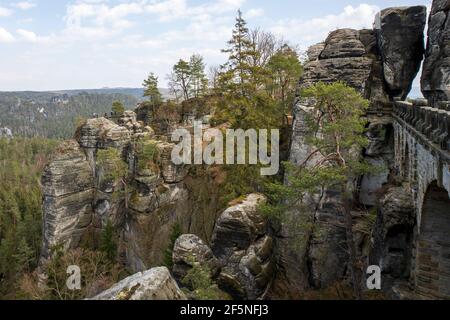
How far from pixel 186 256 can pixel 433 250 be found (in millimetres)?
13485

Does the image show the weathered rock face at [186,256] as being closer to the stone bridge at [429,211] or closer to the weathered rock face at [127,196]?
the weathered rock face at [127,196]

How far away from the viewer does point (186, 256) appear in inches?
837

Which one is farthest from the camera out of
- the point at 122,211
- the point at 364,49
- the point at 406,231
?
the point at 122,211

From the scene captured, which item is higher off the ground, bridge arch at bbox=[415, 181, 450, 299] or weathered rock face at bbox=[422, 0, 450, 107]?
weathered rock face at bbox=[422, 0, 450, 107]

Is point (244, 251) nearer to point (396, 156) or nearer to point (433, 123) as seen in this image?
point (396, 156)

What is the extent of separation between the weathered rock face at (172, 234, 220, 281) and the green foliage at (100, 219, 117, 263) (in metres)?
16.7

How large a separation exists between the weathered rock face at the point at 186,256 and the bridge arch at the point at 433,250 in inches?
474

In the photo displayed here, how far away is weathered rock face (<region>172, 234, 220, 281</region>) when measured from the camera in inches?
Answer: 843

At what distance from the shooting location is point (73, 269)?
3044cm

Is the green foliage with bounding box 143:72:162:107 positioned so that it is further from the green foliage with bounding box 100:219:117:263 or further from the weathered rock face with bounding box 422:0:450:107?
the weathered rock face with bounding box 422:0:450:107

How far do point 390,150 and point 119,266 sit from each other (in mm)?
27325

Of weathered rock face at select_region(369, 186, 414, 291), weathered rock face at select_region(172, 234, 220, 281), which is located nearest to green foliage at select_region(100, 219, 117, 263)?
weathered rock face at select_region(172, 234, 220, 281)
